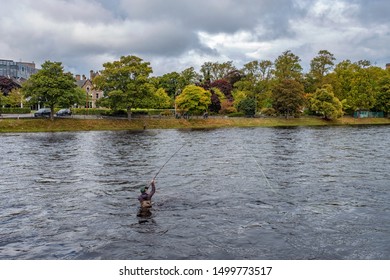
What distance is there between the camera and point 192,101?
104438 mm

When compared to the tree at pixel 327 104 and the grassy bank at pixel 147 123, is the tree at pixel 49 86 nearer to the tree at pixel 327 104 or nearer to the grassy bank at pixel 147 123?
the grassy bank at pixel 147 123

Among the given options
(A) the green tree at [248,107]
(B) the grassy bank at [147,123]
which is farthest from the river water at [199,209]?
(A) the green tree at [248,107]

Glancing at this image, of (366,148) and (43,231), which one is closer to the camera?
(43,231)

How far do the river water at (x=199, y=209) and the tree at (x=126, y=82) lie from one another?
53.2 metres

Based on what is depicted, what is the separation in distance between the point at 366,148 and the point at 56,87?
2567 inches

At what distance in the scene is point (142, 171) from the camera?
106ft

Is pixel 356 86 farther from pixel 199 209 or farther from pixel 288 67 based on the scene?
pixel 199 209

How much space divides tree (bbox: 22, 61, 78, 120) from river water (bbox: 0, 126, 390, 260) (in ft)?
155

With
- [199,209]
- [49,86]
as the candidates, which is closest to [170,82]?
[49,86]

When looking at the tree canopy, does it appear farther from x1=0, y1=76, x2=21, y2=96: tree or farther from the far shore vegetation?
x1=0, y1=76, x2=21, y2=96: tree

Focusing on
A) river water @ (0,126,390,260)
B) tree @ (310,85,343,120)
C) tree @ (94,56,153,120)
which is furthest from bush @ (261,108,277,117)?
river water @ (0,126,390,260)

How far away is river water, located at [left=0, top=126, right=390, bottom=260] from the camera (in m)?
15.0
